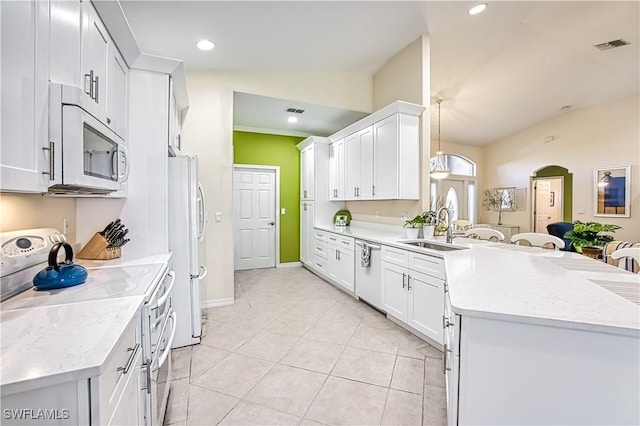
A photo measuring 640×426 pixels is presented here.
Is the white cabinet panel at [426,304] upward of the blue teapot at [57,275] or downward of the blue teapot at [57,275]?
downward

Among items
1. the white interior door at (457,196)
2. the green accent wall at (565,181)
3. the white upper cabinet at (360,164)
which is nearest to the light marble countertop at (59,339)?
the white upper cabinet at (360,164)

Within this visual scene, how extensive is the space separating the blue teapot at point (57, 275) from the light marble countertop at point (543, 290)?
1.81 m

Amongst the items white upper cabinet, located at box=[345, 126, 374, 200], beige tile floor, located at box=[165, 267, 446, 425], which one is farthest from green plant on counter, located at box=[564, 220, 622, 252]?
white upper cabinet, located at box=[345, 126, 374, 200]

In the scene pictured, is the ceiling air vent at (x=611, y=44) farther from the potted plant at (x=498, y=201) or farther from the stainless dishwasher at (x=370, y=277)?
the stainless dishwasher at (x=370, y=277)

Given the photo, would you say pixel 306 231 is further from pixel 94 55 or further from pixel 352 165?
pixel 94 55

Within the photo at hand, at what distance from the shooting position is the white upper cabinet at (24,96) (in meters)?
0.94

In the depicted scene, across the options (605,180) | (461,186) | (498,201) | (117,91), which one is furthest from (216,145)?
(498,201)

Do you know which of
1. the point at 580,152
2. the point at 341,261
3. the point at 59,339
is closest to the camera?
the point at 59,339

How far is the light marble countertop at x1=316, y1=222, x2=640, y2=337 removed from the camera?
111 cm

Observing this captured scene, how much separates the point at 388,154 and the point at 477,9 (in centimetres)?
180

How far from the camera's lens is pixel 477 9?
3150 millimetres

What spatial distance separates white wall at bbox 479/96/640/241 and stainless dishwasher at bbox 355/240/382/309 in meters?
5.77

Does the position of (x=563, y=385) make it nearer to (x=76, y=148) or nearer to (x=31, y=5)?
(x=76, y=148)

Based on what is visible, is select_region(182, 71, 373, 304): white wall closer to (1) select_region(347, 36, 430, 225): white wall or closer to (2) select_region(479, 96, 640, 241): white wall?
(1) select_region(347, 36, 430, 225): white wall
